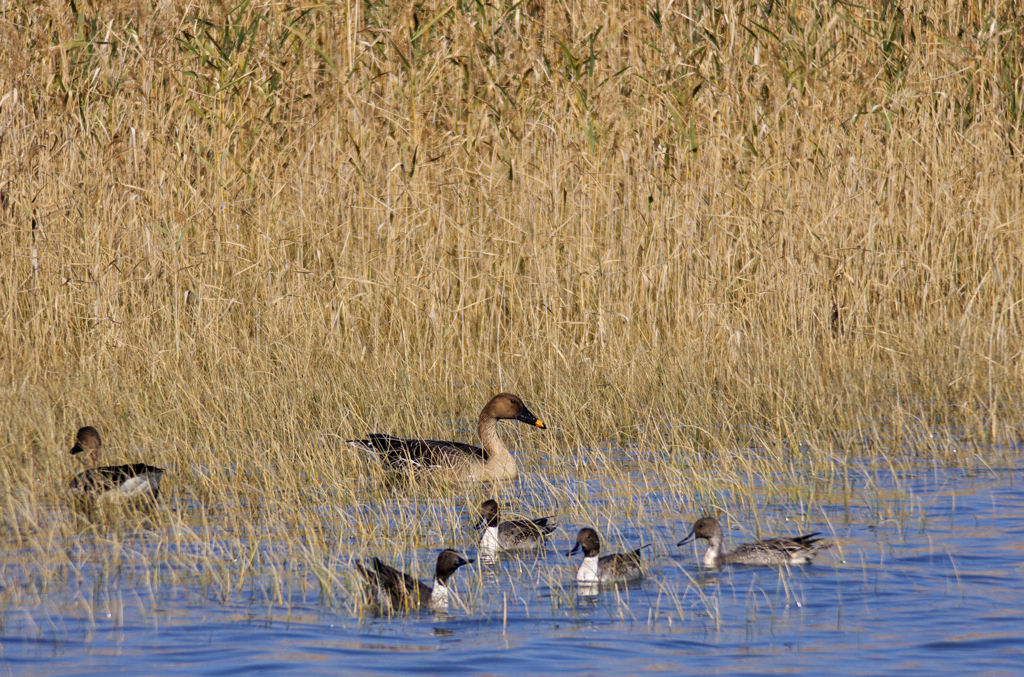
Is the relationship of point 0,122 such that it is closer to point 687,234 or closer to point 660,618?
point 687,234

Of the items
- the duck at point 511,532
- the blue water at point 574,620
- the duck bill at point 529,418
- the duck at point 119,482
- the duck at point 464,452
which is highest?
the duck bill at point 529,418

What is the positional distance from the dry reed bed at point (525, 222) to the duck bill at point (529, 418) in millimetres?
238

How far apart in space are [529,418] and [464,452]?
0.55m

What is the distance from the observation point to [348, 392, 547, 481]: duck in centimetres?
789

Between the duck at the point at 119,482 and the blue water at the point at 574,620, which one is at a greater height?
the duck at the point at 119,482

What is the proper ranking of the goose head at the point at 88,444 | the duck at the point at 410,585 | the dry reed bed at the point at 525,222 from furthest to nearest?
1. the dry reed bed at the point at 525,222
2. the goose head at the point at 88,444
3. the duck at the point at 410,585

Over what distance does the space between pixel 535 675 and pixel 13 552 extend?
265 cm

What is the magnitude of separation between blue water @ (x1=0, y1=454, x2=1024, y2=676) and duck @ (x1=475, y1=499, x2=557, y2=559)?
0.12 metres

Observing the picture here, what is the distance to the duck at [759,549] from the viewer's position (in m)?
6.17

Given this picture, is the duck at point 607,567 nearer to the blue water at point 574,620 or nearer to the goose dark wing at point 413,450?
the blue water at point 574,620

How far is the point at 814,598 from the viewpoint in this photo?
580cm

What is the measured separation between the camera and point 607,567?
235 inches

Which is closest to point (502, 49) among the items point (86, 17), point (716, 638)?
point (86, 17)

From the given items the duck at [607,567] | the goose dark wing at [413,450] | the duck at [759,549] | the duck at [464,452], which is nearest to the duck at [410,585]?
the duck at [607,567]
